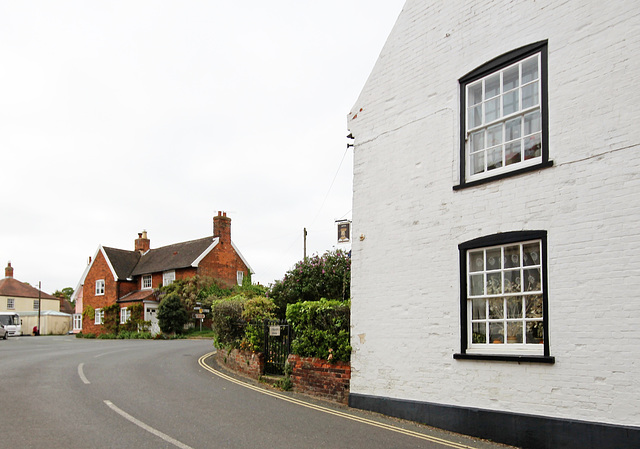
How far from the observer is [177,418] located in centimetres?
898

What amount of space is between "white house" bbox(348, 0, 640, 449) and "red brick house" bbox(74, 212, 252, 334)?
3298cm

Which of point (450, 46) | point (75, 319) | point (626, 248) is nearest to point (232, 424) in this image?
point (626, 248)

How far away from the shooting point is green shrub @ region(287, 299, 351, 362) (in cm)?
1105

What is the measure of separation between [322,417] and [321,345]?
2.17 m

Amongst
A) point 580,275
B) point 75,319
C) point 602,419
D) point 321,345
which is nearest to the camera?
point 602,419

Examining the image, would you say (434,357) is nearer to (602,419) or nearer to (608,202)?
(602,419)

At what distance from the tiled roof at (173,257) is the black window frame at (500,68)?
113ft

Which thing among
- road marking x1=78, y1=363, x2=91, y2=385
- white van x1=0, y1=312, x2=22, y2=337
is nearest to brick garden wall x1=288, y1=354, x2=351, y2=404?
road marking x1=78, y1=363, x2=91, y2=385

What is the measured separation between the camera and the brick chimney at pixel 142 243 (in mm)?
51688

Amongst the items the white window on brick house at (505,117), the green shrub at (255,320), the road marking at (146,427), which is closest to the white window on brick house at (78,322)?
the green shrub at (255,320)

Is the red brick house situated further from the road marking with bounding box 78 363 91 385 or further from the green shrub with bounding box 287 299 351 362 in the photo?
the green shrub with bounding box 287 299 351 362

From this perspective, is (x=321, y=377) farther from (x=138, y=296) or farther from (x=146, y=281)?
(x=146, y=281)

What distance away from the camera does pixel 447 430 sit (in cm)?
870

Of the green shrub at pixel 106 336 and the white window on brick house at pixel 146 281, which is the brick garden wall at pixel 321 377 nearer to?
the green shrub at pixel 106 336
